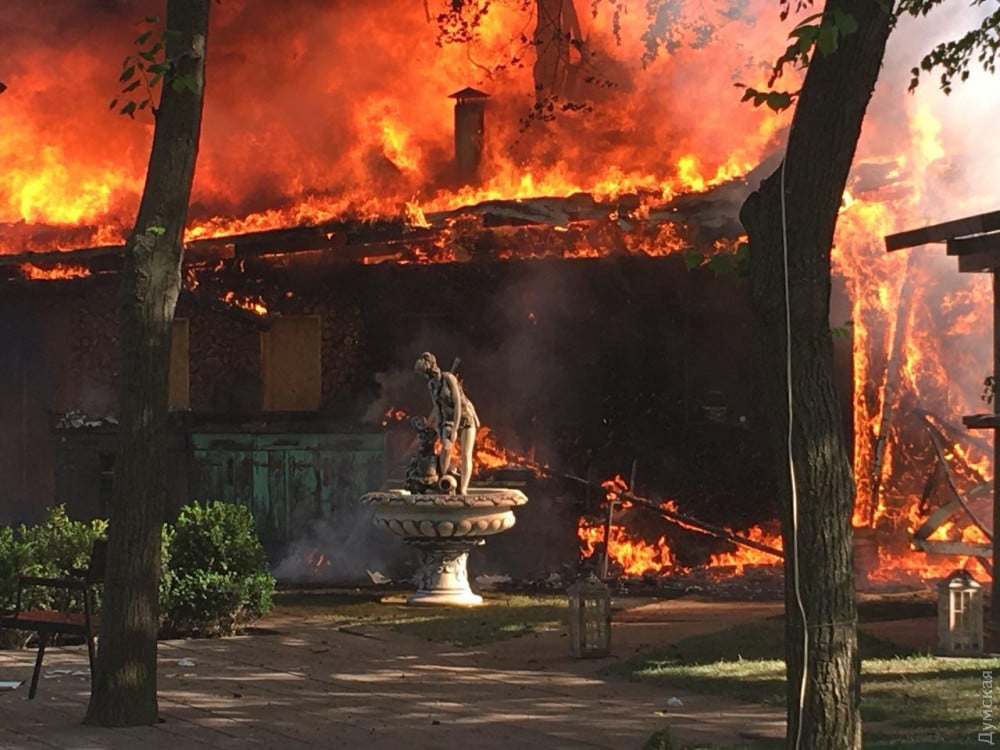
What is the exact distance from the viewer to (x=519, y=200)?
20500 millimetres

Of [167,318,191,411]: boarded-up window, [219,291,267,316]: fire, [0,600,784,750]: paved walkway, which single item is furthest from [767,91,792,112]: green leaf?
[167,318,191,411]: boarded-up window

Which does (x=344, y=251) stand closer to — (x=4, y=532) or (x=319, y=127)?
(x=319, y=127)

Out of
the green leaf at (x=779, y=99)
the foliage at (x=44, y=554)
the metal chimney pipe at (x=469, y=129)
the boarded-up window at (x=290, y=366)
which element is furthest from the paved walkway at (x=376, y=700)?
the metal chimney pipe at (x=469, y=129)

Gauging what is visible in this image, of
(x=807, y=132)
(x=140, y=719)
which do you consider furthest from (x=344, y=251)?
(x=807, y=132)

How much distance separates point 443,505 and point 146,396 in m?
6.90

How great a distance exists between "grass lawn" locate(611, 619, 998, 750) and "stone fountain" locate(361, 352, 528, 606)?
3457mm

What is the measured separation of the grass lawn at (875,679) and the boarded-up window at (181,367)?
11.1 metres

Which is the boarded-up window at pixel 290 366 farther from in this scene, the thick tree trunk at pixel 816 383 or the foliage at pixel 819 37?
the foliage at pixel 819 37

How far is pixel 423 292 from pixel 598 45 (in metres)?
7.46

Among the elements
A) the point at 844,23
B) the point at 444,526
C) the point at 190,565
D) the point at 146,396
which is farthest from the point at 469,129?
the point at 844,23

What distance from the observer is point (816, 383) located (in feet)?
21.2

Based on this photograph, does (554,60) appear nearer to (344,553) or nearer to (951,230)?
(344,553)

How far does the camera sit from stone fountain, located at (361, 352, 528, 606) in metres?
15.9

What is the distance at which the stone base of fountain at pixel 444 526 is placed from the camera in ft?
52.1
